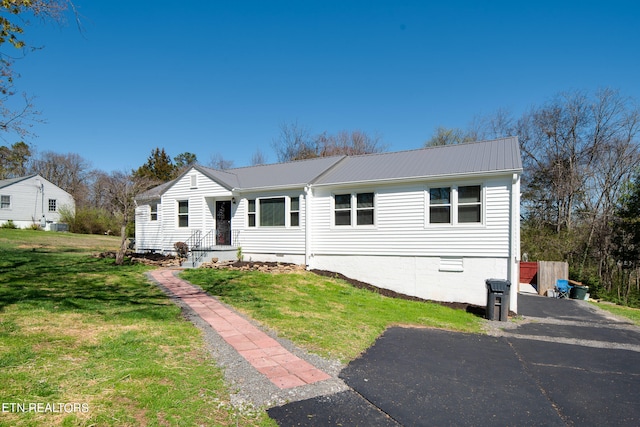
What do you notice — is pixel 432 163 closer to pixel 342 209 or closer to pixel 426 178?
pixel 426 178

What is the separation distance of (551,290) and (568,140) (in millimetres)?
13539

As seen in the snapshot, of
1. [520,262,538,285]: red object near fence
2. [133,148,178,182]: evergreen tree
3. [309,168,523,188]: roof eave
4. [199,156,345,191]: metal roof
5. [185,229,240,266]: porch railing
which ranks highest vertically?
[133,148,178,182]: evergreen tree

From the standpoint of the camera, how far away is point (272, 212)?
14.8m

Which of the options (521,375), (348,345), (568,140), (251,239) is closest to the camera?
(521,375)

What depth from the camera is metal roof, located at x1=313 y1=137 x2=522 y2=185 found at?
11387 mm

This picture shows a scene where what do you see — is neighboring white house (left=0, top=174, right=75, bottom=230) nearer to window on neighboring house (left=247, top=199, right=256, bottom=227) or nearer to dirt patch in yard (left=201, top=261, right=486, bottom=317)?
window on neighboring house (left=247, top=199, right=256, bottom=227)

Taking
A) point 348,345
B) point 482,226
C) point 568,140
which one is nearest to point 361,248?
point 482,226

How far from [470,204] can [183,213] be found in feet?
42.1

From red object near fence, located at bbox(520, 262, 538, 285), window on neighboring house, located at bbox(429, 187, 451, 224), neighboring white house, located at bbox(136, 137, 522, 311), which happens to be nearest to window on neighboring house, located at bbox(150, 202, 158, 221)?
neighboring white house, located at bbox(136, 137, 522, 311)

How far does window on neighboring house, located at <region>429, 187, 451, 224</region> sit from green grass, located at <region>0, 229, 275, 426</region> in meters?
8.71

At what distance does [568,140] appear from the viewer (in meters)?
24.1

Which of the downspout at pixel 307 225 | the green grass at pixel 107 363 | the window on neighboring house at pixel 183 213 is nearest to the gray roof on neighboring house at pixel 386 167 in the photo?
the downspout at pixel 307 225

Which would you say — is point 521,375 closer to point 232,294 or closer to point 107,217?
point 232,294

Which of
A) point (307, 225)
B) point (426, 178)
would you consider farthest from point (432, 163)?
point (307, 225)
